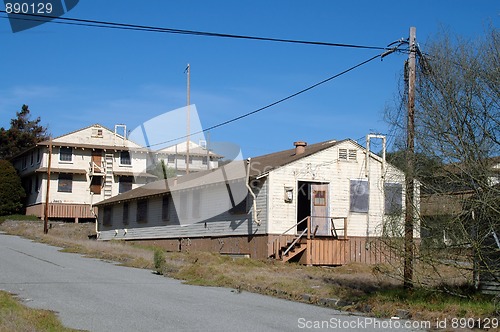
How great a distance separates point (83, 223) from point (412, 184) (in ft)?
135

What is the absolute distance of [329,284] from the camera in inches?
711

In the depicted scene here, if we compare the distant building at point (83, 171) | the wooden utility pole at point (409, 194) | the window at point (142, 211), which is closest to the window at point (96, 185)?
the distant building at point (83, 171)

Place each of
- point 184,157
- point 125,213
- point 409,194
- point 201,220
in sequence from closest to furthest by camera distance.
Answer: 1. point 409,194
2. point 201,220
3. point 125,213
4. point 184,157

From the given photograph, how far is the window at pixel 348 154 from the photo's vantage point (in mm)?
27969

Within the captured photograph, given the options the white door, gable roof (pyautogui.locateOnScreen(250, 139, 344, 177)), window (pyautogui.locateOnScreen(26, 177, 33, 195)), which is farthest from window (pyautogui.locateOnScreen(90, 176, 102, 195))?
the white door

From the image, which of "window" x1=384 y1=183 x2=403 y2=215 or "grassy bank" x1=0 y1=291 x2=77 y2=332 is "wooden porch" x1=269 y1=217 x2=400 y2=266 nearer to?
"window" x1=384 y1=183 x2=403 y2=215

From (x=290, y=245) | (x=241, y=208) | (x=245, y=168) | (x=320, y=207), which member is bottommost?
(x=290, y=245)

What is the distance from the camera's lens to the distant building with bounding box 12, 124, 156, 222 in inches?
2023

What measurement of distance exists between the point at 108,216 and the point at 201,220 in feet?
48.3

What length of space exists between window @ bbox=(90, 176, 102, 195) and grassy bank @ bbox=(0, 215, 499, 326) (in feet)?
73.1

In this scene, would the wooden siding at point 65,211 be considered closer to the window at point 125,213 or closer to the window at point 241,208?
the window at point 125,213

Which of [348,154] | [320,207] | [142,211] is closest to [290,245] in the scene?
[320,207]

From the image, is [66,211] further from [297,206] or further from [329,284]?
[329,284]

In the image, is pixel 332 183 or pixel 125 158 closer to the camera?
pixel 332 183
